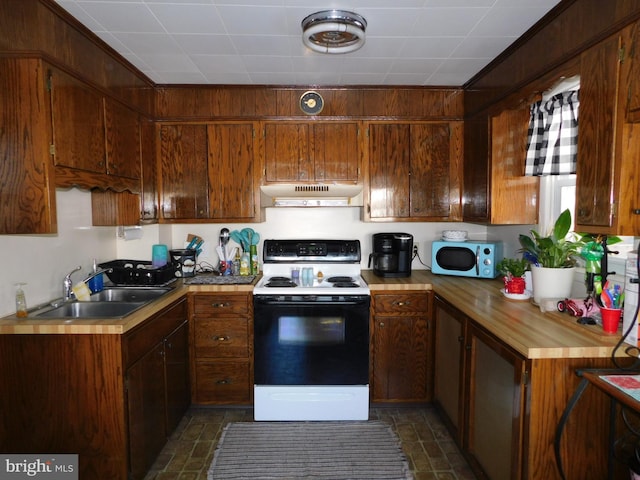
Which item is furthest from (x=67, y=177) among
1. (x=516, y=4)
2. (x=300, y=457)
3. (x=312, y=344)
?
(x=516, y=4)

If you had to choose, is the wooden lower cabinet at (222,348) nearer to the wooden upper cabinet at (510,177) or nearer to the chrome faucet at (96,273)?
the chrome faucet at (96,273)

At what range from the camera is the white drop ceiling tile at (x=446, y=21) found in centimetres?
188

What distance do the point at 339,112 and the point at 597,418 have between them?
8.08 feet

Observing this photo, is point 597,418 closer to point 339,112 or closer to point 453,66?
point 453,66

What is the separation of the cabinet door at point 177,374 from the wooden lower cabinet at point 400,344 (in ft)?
4.38

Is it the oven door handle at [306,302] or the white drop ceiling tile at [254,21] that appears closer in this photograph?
the white drop ceiling tile at [254,21]

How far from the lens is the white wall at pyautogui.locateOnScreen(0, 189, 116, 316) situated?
197 cm

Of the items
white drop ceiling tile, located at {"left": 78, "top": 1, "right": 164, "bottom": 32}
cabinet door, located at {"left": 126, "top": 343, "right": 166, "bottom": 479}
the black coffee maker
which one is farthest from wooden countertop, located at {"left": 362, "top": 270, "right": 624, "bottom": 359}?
white drop ceiling tile, located at {"left": 78, "top": 1, "right": 164, "bottom": 32}

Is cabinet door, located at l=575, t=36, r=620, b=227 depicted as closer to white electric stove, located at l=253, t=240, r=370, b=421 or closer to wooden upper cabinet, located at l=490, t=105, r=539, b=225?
wooden upper cabinet, located at l=490, t=105, r=539, b=225

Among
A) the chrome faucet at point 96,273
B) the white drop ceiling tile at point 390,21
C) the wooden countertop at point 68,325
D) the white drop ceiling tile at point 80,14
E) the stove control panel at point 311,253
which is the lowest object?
the wooden countertop at point 68,325

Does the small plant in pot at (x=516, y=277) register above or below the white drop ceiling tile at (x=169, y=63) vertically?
below

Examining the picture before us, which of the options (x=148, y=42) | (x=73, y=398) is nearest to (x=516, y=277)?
(x=73, y=398)

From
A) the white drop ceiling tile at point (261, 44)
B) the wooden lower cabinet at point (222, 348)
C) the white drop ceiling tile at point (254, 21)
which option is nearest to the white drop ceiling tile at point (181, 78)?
the white drop ceiling tile at point (261, 44)

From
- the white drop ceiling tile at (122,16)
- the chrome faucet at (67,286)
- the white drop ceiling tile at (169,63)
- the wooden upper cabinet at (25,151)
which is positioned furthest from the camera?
the white drop ceiling tile at (169,63)
